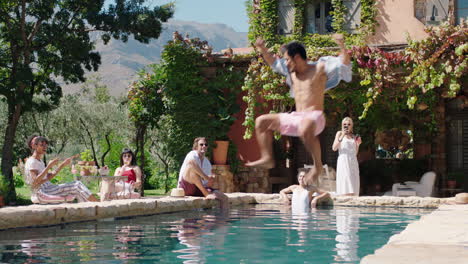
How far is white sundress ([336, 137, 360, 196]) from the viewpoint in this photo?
12.8 m

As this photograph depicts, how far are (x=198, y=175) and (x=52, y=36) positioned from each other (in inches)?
287

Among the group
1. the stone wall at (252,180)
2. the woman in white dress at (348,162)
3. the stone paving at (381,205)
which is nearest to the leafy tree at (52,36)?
the stone wall at (252,180)

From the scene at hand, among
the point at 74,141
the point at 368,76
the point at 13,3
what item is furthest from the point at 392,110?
the point at 74,141

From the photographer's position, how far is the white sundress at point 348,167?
1277 centimetres

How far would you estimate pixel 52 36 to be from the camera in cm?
1636

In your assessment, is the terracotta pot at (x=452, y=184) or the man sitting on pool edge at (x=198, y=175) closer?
the man sitting on pool edge at (x=198, y=175)

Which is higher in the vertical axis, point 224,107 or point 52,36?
point 52,36

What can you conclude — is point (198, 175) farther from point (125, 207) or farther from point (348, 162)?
point (348, 162)

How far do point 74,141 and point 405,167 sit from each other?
657 inches

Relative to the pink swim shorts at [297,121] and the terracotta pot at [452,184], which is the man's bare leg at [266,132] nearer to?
the pink swim shorts at [297,121]

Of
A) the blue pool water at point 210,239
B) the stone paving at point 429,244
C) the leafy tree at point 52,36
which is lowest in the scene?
the blue pool water at point 210,239

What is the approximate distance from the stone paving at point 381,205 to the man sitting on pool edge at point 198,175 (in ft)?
0.67

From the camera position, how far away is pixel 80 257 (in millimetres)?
5859

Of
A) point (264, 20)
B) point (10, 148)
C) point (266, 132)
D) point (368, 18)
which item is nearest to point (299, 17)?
point (264, 20)
